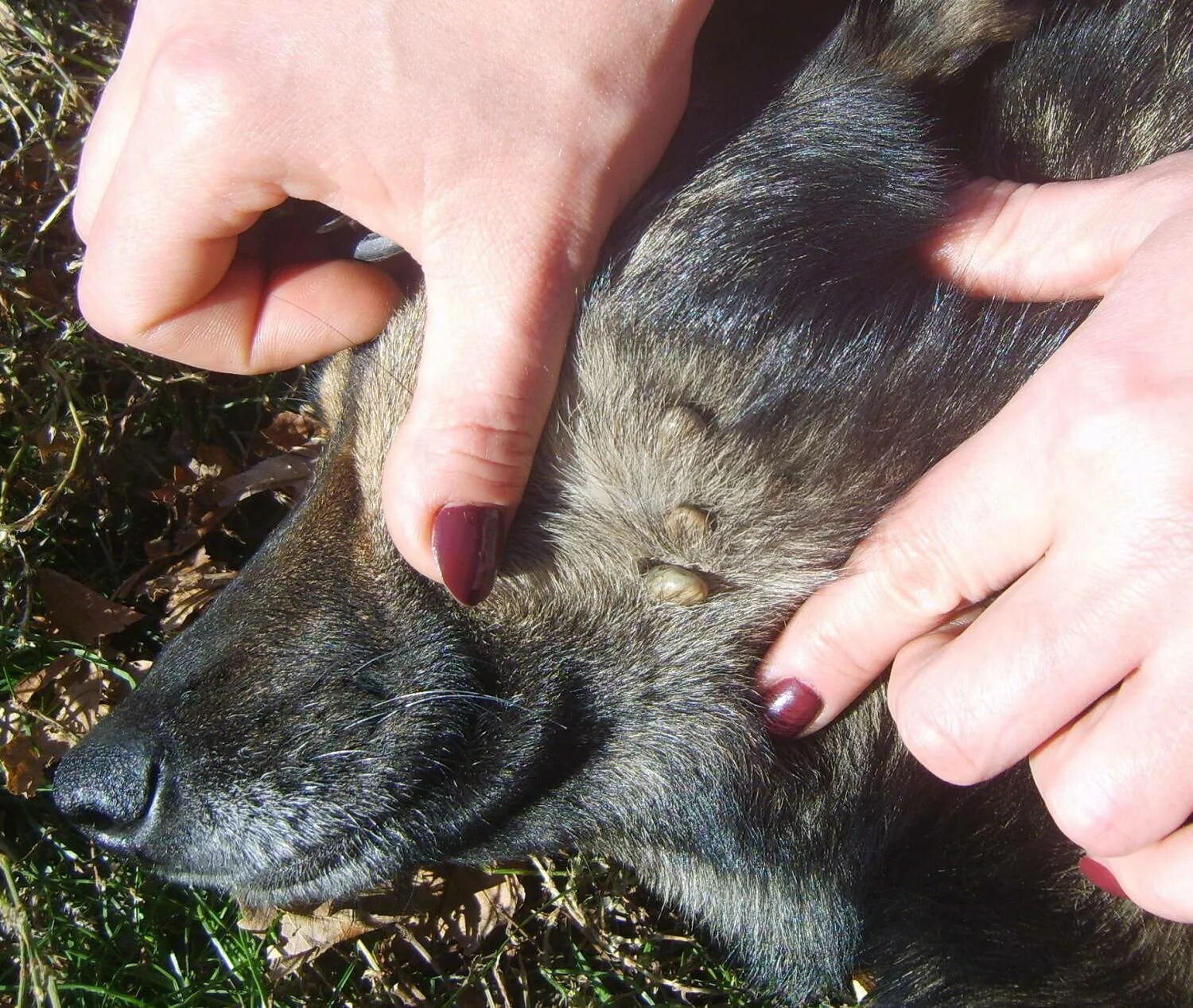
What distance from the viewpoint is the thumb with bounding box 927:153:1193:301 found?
2.03m

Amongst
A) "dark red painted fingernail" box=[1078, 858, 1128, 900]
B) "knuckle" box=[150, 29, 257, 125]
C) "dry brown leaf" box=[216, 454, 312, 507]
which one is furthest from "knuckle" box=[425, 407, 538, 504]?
"dry brown leaf" box=[216, 454, 312, 507]

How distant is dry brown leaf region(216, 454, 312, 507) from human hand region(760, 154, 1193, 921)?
80.8 inches

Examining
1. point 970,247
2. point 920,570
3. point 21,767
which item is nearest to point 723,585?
point 920,570

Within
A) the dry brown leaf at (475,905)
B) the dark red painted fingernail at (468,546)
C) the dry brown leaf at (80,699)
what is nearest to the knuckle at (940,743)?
the dark red painted fingernail at (468,546)

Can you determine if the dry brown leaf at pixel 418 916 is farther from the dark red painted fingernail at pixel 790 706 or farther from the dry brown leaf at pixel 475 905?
the dark red painted fingernail at pixel 790 706

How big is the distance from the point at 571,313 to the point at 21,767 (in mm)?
2263

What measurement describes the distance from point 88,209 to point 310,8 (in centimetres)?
71

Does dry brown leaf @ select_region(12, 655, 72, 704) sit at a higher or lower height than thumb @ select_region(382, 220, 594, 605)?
lower

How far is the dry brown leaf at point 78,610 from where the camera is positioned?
3.47 m

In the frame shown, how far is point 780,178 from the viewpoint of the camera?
6.95 ft

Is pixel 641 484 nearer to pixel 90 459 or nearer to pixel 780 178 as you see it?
pixel 780 178

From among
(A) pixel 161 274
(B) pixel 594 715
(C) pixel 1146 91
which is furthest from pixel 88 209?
(C) pixel 1146 91

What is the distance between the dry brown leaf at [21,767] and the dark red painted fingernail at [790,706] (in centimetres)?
220

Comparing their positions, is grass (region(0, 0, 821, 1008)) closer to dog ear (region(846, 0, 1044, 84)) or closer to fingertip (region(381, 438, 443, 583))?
fingertip (region(381, 438, 443, 583))
